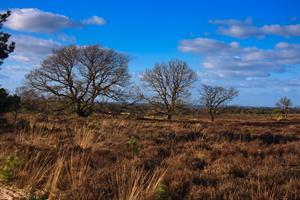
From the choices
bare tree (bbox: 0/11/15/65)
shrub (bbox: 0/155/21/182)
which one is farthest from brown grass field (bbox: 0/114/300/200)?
bare tree (bbox: 0/11/15/65)

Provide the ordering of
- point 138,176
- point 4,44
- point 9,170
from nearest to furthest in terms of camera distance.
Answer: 1. point 138,176
2. point 9,170
3. point 4,44

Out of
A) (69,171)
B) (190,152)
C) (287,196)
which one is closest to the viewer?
(287,196)

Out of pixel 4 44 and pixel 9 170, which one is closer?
pixel 9 170

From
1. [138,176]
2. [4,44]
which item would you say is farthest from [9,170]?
[4,44]

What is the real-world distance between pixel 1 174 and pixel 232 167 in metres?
4.45

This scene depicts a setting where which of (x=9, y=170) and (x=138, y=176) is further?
(x=9, y=170)

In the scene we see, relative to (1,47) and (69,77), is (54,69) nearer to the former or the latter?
(69,77)

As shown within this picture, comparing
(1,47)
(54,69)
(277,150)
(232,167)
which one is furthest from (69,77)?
(232,167)

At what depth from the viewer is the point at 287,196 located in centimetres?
617

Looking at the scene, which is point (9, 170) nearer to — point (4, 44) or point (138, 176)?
point (138, 176)

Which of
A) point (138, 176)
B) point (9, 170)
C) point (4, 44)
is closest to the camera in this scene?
point (138, 176)

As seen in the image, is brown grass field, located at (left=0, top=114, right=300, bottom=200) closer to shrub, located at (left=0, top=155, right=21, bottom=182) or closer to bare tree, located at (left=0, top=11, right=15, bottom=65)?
shrub, located at (left=0, top=155, right=21, bottom=182)

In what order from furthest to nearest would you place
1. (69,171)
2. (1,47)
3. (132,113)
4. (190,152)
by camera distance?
(132,113)
(1,47)
(190,152)
(69,171)

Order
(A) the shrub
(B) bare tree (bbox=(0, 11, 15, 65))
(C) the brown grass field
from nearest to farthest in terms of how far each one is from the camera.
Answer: (C) the brown grass field → (A) the shrub → (B) bare tree (bbox=(0, 11, 15, 65))
